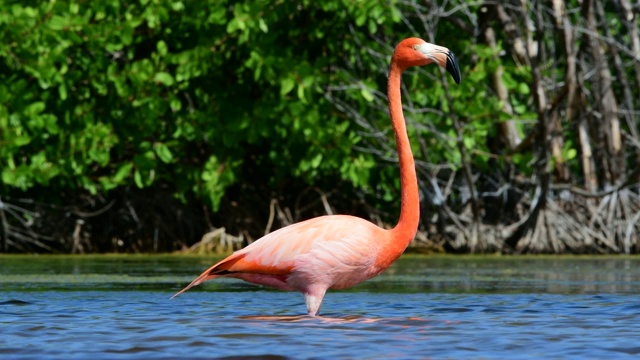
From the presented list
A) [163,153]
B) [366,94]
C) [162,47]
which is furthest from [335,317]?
[162,47]

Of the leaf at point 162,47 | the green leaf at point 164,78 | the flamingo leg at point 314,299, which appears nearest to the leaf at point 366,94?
the green leaf at point 164,78

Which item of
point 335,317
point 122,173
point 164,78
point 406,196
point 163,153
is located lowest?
point 335,317

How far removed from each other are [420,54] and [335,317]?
1.41m

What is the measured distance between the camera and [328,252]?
20.1ft

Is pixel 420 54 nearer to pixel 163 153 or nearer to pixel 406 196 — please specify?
pixel 406 196

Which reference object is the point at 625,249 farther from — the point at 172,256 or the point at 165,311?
the point at 165,311

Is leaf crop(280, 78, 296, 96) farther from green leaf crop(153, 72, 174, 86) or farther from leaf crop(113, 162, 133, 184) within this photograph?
leaf crop(113, 162, 133, 184)

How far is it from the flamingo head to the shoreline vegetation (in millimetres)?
5661

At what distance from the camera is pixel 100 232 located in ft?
49.1

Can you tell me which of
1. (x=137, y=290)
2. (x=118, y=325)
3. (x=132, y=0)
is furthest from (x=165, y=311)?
(x=132, y=0)

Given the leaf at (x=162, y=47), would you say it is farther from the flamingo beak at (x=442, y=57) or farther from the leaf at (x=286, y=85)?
the flamingo beak at (x=442, y=57)

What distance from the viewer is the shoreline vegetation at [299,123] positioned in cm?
1275

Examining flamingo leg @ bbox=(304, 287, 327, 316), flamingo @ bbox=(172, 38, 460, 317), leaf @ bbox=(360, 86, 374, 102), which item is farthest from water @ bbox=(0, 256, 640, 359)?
leaf @ bbox=(360, 86, 374, 102)

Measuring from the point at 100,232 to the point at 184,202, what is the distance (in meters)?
1.52
